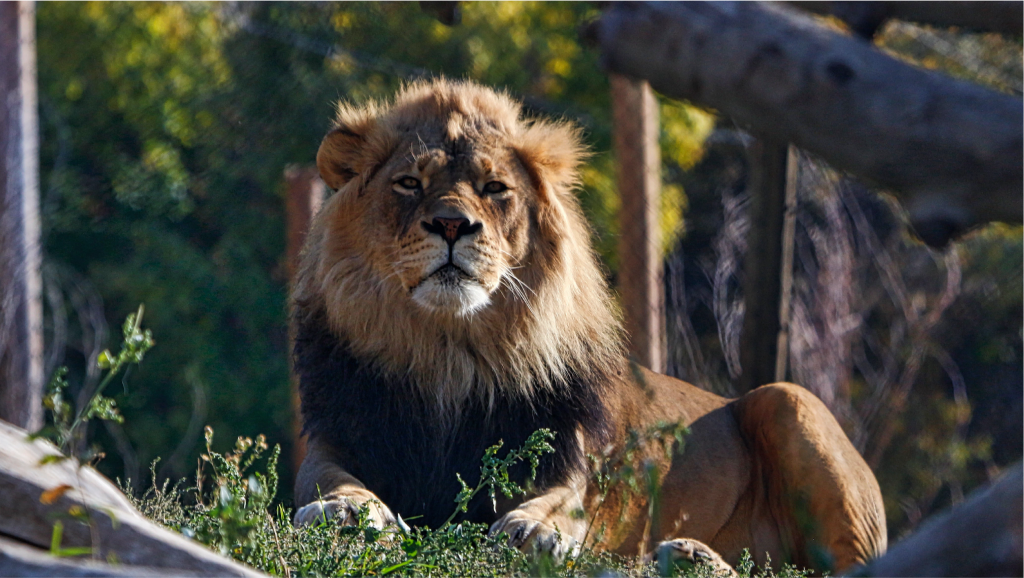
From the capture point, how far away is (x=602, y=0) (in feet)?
5.57

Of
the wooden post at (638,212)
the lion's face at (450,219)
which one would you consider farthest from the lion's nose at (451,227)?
the wooden post at (638,212)

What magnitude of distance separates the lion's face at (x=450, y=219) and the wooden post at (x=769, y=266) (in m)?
1.67

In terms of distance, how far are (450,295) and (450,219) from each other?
23 cm

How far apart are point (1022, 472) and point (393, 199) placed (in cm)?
222

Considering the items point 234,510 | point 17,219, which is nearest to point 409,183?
point 234,510

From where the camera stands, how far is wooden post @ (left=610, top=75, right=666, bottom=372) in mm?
5258

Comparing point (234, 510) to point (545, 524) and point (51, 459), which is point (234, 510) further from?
point (545, 524)

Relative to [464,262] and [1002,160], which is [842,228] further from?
[1002,160]

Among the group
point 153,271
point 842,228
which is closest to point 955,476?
point 842,228

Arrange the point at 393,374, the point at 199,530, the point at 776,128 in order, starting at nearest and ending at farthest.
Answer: the point at 776,128 → the point at 199,530 → the point at 393,374

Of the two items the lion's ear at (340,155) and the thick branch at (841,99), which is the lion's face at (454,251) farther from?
the thick branch at (841,99)

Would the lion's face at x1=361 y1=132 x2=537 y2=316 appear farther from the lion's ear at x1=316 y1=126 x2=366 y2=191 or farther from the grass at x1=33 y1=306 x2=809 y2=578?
the grass at x1=33 y1=306 x2=809 y2=578

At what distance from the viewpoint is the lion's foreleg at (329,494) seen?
9.20 ft

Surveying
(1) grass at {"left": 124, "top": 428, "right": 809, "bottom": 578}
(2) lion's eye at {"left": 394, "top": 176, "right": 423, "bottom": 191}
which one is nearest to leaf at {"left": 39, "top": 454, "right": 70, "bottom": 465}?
(1) grass at {"left": 124, "top": 428, "right": 809, "bottom": 578}
